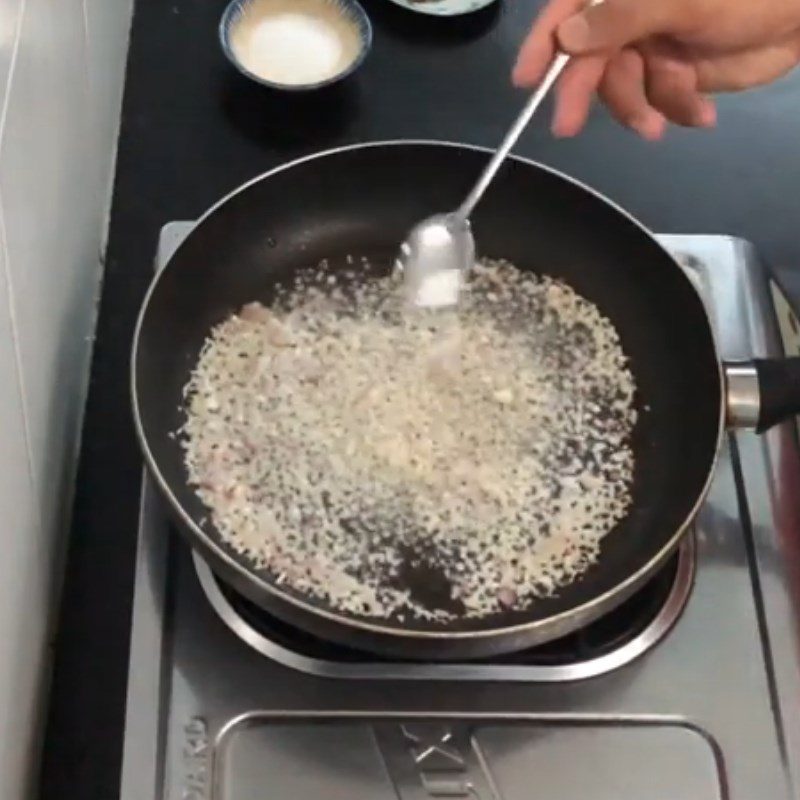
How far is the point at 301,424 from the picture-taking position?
0.77m

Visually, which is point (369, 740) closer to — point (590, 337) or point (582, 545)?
point (582, 545)

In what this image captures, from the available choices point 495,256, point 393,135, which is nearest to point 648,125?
point 495,256

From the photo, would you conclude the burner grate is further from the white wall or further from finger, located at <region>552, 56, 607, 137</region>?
finger, located at <region>552, 56, 607, 137</region>

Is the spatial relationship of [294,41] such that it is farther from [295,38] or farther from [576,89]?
[576,89]

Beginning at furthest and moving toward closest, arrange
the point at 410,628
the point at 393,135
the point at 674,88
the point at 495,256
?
the point at 393,135 → the point at 495,256 → the point at 674,88 → the point at 410,628

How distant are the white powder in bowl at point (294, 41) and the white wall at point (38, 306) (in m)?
0.15

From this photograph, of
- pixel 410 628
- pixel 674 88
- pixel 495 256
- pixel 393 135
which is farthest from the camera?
pixel 393 135

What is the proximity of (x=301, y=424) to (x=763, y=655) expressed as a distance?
294mm

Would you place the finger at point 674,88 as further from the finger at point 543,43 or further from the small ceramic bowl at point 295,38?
the small ceramic bowl at point 295,38

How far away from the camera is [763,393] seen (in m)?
0.73

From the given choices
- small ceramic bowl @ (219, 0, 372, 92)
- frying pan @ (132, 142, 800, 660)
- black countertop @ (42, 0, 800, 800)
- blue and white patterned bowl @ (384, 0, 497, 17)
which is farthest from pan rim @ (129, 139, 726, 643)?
blue and white patterned bowl @ (384, 0, 497, 17)

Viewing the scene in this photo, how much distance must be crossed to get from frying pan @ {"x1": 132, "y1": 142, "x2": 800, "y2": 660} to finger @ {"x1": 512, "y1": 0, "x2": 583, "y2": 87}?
0.14 meters

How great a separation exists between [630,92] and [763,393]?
20 cm

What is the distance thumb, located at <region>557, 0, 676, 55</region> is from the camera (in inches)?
27.0
